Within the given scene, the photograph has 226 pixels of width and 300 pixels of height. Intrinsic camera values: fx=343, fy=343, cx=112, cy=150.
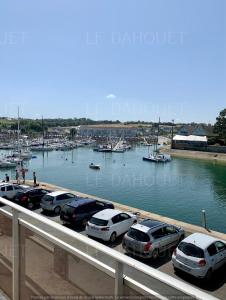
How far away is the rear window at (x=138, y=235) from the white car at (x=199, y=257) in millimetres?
1559

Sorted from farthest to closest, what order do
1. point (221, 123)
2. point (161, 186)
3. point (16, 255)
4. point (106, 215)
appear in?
point (221, 123), point (161, 186), point (106, 215), point (16, 255)

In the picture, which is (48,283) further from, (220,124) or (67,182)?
(220,124)

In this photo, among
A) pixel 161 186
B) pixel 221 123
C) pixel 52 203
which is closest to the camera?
pixel 52 203

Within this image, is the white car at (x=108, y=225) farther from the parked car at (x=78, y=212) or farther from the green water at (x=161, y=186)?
the green water at (x=161, y=186)

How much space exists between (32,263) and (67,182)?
49.0 meters

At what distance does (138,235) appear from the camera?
46.3ft

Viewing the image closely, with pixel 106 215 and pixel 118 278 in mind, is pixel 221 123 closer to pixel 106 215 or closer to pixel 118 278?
A: pixel 106 215

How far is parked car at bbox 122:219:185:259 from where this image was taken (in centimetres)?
1378

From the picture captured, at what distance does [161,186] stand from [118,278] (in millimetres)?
47237

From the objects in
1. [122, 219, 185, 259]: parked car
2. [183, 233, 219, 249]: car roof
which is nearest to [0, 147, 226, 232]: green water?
[122, 219, 185, 259]: parked car

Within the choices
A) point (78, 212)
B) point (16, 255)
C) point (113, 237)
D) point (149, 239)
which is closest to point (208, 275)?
point (149, 239)

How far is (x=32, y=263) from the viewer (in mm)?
3453

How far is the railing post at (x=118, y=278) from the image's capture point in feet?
7.59

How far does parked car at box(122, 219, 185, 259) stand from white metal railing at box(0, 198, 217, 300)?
420 inches
